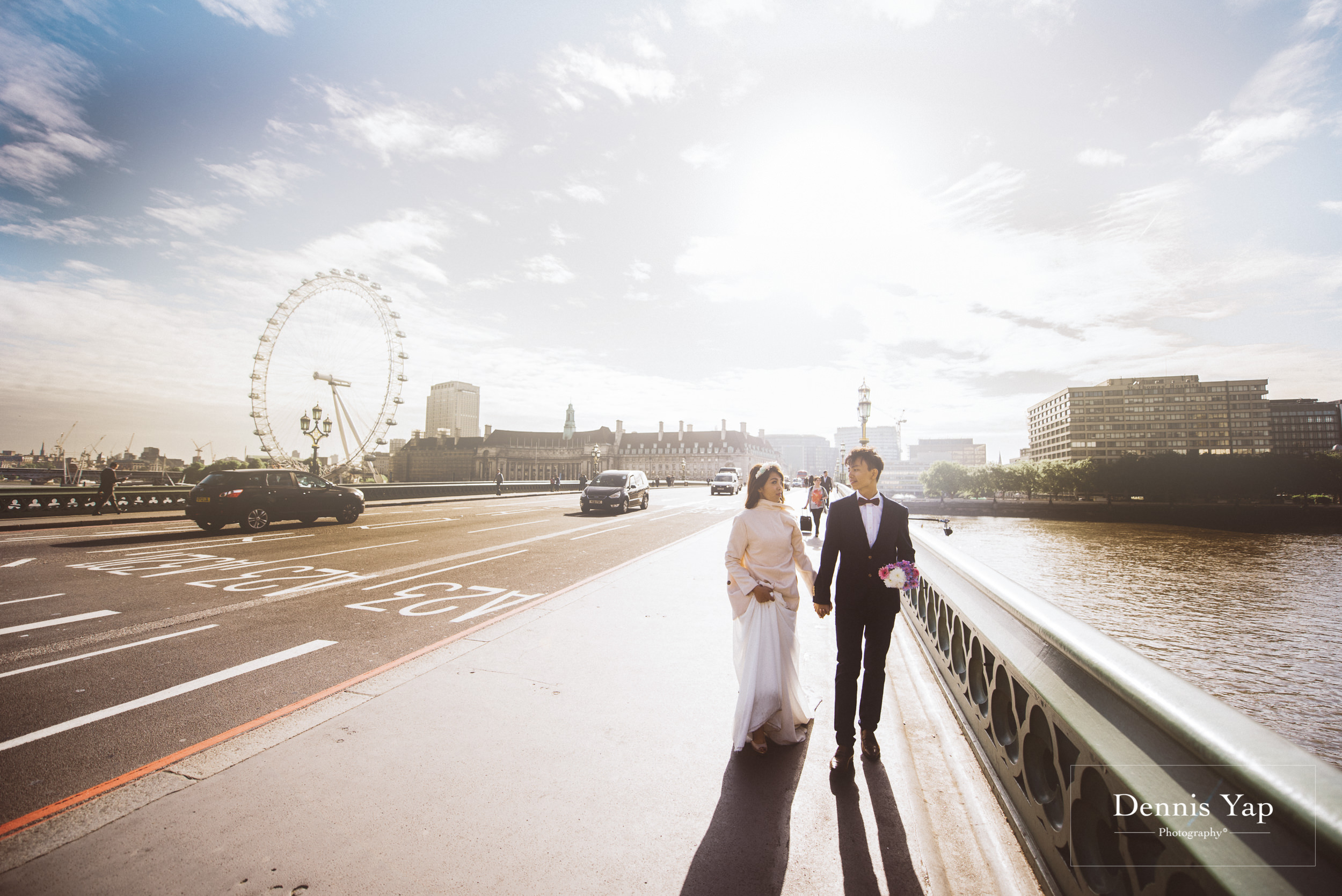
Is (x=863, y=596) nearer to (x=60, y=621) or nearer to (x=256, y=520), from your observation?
(x=60, y=621)

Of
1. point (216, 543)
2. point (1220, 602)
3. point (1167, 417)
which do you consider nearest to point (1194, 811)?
point (216, 543)

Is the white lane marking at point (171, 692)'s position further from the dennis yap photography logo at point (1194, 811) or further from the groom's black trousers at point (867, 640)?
the dennis yap photography logo at point (1194, 811)

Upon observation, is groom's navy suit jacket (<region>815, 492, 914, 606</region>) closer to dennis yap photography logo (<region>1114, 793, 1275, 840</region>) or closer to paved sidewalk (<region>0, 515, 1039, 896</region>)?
paved sidewalk (<region>0, 515, 1039, 896</region>)

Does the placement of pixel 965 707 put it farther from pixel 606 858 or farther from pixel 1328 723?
pixel 1328 723

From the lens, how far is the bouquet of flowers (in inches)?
147

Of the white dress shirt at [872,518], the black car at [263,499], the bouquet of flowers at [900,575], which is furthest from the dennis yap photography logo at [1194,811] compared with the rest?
the black car at [263,499]

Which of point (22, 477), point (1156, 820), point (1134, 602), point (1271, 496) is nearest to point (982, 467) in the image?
point (1271, 496)

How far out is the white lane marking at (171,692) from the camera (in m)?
4.08

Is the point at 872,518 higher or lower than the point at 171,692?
higher

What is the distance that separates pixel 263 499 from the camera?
58.7 feet

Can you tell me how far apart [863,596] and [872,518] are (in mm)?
537

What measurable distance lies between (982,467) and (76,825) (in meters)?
128

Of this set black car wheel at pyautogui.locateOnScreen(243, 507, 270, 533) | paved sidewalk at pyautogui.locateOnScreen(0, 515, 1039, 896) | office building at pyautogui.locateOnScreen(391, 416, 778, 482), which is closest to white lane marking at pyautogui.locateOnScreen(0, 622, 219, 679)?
paved sidewalk at pyautogui.locateOnScreen(0, 515, 1039, 896)

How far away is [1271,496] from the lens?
255 feet
